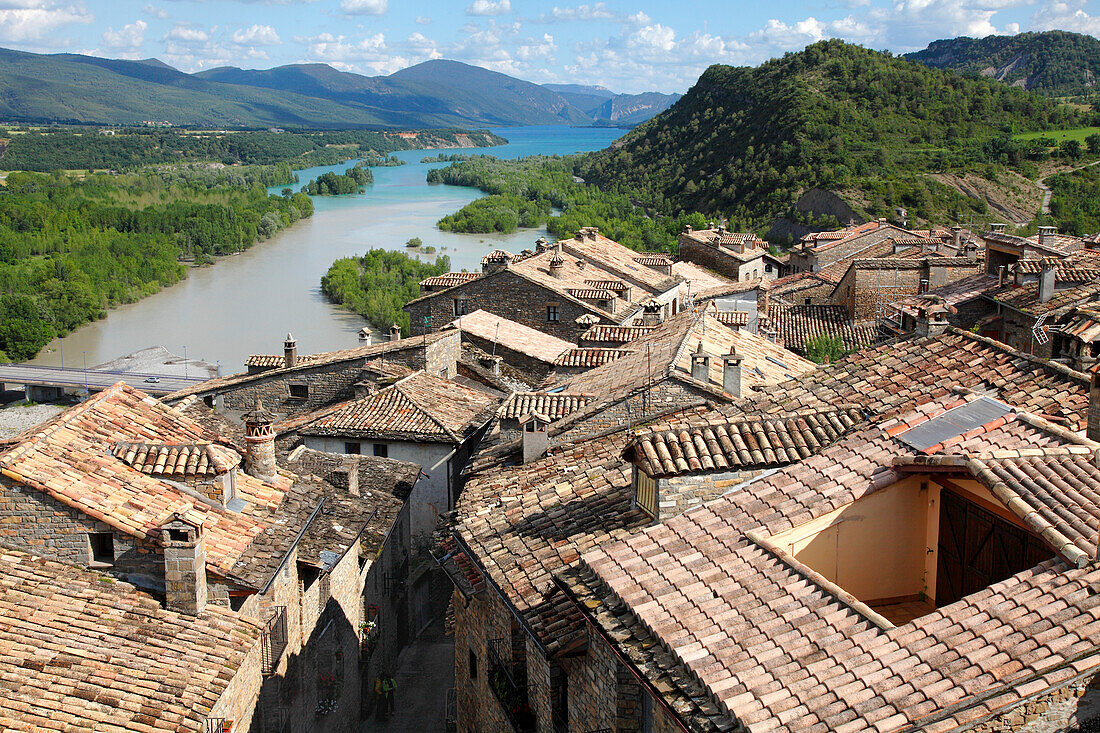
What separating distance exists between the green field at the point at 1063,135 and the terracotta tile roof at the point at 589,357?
200 feet

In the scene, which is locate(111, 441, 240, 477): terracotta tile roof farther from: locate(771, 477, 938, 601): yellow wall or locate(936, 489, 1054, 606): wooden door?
locate(936, 489, 1054, 606): wooden door

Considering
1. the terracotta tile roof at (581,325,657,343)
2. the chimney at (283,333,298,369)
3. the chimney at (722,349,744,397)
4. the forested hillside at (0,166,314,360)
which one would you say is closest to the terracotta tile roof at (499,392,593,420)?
the chimney at (722,349,744,397)

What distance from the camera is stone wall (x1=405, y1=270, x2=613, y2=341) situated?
85.3 ft

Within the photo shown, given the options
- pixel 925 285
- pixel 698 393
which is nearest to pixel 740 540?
pixel 698 393

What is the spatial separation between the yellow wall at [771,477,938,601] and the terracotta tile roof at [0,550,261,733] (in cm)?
458

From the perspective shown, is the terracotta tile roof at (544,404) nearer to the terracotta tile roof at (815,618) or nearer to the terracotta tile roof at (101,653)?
the terracotta tile roof at (101,653)

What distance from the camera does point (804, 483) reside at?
6.66m

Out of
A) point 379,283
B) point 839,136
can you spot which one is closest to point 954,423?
point 379,283

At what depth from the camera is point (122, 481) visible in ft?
30.9

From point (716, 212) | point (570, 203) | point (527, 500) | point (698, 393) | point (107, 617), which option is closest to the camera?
point (107, 617)

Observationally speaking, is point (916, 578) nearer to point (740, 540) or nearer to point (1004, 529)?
point (1004, 529)

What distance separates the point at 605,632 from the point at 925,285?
20.9 metres

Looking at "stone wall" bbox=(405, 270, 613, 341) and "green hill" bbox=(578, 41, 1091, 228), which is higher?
"green hill" bbox=(578, 41, 1091, 228)

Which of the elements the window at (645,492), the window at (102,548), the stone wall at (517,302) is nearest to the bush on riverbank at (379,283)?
the stone wall at (517,302)
